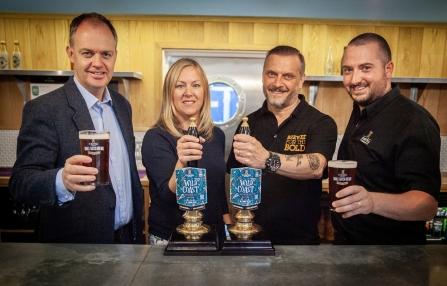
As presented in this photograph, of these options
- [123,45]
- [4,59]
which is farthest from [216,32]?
[4,59]

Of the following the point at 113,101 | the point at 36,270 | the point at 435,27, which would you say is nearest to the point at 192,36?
the point at 113,101

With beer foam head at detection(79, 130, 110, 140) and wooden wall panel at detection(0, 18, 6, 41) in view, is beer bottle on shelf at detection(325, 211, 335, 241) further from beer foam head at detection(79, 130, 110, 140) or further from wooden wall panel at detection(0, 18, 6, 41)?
wooden wall panel at detection(0, 18, 6, 41)

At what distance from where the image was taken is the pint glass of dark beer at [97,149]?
1.24 m

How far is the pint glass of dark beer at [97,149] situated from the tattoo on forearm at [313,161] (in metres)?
0.96

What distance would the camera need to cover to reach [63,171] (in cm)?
129

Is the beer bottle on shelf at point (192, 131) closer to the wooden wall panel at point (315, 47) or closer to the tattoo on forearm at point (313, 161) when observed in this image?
the tattoo on forearm at point (313, 161)

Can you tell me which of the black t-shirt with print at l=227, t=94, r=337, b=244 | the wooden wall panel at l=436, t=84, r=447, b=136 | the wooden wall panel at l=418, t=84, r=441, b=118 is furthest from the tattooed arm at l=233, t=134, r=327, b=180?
the wooden wall panel at l=436, t=84, r=447, b=136

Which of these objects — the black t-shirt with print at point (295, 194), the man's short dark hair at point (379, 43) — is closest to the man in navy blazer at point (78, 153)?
the black t-shirt with print at point (295, 194)

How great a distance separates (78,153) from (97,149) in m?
0.41

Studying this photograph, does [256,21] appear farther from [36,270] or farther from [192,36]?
[36,270]

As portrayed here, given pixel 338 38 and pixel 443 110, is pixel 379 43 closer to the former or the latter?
pixel 338 38

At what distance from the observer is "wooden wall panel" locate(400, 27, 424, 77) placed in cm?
351

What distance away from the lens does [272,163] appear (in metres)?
1.58

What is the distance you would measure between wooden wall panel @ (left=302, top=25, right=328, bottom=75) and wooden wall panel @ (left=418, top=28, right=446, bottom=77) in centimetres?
103
